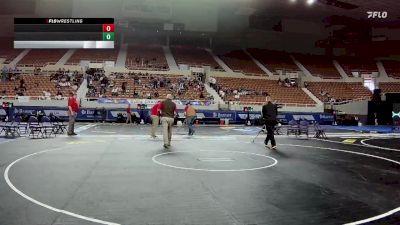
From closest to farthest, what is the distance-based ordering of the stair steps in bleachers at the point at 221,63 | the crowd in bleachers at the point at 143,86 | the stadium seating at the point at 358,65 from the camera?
the crowd in bleachers at the point at 143,86 < the stair steps in bleachers at the point at 221,63 < the stadium seating at the point at 358,65

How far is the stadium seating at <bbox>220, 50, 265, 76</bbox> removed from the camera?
43.9 meters

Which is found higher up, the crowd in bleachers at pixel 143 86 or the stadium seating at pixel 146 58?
the stadium seating at pixel 146 58

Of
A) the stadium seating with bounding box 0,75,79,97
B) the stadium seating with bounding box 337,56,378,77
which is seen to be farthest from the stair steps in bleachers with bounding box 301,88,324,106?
the stadium seating with bounding box 0,75,79,97

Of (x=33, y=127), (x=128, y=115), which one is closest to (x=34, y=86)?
(x=128, y=115)

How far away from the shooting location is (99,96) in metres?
33.0

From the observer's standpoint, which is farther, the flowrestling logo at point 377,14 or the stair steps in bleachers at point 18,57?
the stair steps in bleachers at point 18,57

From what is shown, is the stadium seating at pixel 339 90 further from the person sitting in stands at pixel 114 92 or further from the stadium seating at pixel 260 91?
the person sitting in stands at pixel 114 92

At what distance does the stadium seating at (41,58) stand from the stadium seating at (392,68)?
38.1 metres

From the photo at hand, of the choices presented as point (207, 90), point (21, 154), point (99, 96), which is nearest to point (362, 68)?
point (207, 90)

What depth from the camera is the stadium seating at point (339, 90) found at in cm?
3988

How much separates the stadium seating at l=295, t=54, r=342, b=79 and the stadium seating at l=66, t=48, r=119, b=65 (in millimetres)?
23062

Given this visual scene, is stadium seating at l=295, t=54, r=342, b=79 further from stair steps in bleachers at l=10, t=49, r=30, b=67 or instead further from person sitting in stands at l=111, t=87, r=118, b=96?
stair steps in bleachers at l=10, t=49, r=30, b=67
